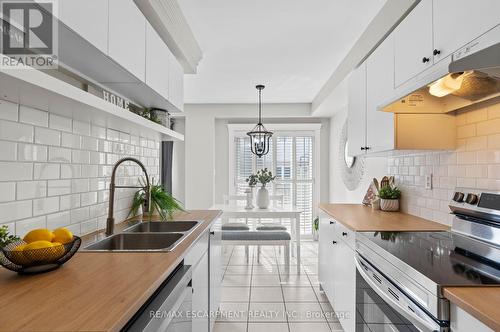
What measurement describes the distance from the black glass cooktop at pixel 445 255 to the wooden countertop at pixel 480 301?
0.04 meters

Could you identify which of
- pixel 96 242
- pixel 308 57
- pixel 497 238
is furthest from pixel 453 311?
pixel 308 57

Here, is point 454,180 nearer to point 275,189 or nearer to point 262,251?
point 262,251

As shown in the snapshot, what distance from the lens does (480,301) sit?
35.1 inches

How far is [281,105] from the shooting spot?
537cm

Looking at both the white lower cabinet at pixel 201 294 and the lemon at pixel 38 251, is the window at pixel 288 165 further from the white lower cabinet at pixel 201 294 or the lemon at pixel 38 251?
the lemon at pixel 38 251

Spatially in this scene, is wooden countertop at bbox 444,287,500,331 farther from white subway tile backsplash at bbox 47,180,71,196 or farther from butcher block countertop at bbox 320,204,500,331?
white subway tile backsplash at bbox 47,180,71,196

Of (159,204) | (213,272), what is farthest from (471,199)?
(159,204)

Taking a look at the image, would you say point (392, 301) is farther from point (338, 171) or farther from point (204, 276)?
point (338, 171)

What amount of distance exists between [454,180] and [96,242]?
7.11ft

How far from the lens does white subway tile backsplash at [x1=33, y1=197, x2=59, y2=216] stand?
4.34ft

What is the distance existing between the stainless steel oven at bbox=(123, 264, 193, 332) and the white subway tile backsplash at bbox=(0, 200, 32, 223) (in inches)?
25.9

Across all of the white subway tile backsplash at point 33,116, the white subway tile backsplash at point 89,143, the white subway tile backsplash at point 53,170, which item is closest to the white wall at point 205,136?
the white subway tile backsplash at point 53,170

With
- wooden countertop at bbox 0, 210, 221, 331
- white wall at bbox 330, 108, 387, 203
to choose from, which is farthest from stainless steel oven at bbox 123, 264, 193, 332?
white wall at bbox 330, 108, 387, 203

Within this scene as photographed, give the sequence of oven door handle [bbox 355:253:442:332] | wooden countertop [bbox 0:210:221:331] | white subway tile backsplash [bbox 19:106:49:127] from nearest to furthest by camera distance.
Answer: wooden countertop [bbox 0:210:221:331]
oven door handle [bbox 355:253:442:332]
white subway tile backsplash [bbox 19:106:49:127]
